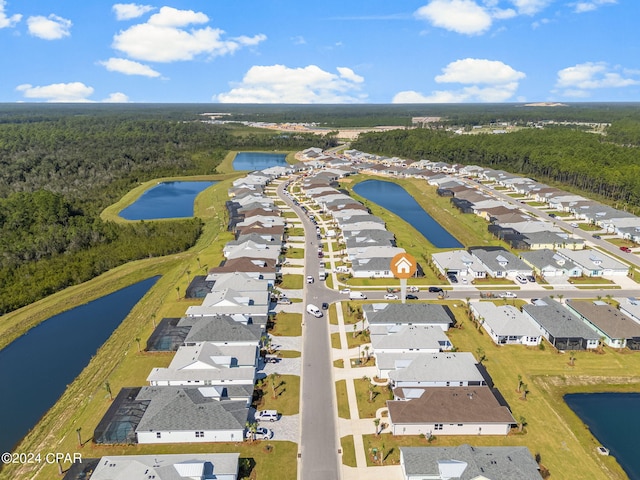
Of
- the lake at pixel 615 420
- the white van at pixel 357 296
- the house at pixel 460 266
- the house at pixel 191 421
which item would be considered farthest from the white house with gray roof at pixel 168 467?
the house at pixel 460 266

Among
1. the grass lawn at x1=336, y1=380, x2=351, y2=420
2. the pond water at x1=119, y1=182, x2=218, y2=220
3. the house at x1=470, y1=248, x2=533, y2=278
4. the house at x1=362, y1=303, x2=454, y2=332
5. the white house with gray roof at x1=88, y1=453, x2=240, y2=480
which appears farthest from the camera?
the pond water at x1=119, y1=182, x2=218, y2=220

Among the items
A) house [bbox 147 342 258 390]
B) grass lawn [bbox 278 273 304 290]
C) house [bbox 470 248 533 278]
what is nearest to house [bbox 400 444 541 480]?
house [bbox 147 342 258 390]

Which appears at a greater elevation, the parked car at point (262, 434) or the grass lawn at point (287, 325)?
the grass lawn at point (287, 325)

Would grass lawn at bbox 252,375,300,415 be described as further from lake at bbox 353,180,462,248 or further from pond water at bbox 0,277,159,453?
lake at bbox 353,180,462,248

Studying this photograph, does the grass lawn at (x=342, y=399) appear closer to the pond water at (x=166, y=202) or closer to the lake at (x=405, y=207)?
the lake at (x=405, y=207)

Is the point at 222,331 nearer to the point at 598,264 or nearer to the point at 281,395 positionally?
the point at 281,395
